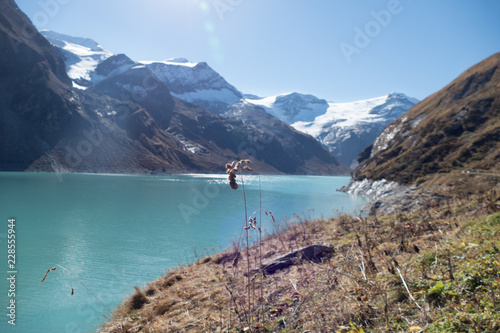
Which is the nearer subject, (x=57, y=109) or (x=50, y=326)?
(x=50, y=326)

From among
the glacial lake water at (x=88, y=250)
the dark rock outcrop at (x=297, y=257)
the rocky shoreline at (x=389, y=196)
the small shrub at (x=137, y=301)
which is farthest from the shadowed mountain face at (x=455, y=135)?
the small shrub at (x=137, y=301)

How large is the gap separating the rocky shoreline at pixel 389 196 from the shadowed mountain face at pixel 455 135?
2106 mm

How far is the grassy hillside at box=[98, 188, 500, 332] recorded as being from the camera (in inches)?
111

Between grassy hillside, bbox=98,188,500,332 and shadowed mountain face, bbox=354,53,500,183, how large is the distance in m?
30.9

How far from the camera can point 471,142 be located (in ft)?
129

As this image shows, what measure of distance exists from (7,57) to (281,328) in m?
150

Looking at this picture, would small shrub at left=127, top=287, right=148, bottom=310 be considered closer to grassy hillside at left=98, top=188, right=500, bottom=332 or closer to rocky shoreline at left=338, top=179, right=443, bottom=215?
grassy hillside at left=98, top=188, right=500, bottom=332

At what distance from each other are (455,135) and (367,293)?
53.7 m

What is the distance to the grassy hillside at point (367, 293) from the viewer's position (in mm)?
2822

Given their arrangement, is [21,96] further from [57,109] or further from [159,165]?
[159,165]

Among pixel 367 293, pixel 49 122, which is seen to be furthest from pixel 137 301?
pixel 49 122

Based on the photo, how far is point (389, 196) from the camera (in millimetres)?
21625

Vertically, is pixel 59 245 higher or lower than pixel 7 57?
lower

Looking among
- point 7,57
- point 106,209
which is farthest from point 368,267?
point 7,57
